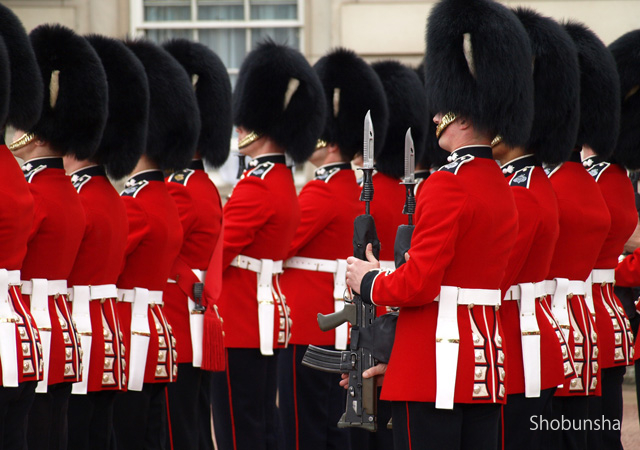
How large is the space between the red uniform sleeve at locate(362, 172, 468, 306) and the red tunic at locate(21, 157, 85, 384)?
Result: 1.19 m

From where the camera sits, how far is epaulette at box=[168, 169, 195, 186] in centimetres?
489

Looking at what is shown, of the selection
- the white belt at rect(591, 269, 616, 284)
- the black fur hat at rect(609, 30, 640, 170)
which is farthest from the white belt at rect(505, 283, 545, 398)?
the black fur hat at rect(609, 30, 640, 170)

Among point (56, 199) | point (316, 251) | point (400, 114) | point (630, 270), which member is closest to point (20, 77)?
point (56, 199)

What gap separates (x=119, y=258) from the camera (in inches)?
161

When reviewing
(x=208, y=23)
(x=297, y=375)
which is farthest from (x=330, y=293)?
(x=208, y=23)

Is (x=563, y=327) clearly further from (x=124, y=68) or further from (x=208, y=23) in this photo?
(x=208, y=23)

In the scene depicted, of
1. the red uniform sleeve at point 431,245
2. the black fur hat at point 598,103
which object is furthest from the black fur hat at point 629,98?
the red uniform sleeve at point 431,245

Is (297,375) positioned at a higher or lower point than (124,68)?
lower

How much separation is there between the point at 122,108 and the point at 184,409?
1.31m

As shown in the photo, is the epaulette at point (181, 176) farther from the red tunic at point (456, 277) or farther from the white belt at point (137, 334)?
the red tunic at point (456, 277)

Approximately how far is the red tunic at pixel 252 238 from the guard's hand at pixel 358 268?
142 cm

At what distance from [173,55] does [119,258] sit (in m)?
1.56

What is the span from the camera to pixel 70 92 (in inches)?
157

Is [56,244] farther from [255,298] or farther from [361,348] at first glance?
[255,298]
